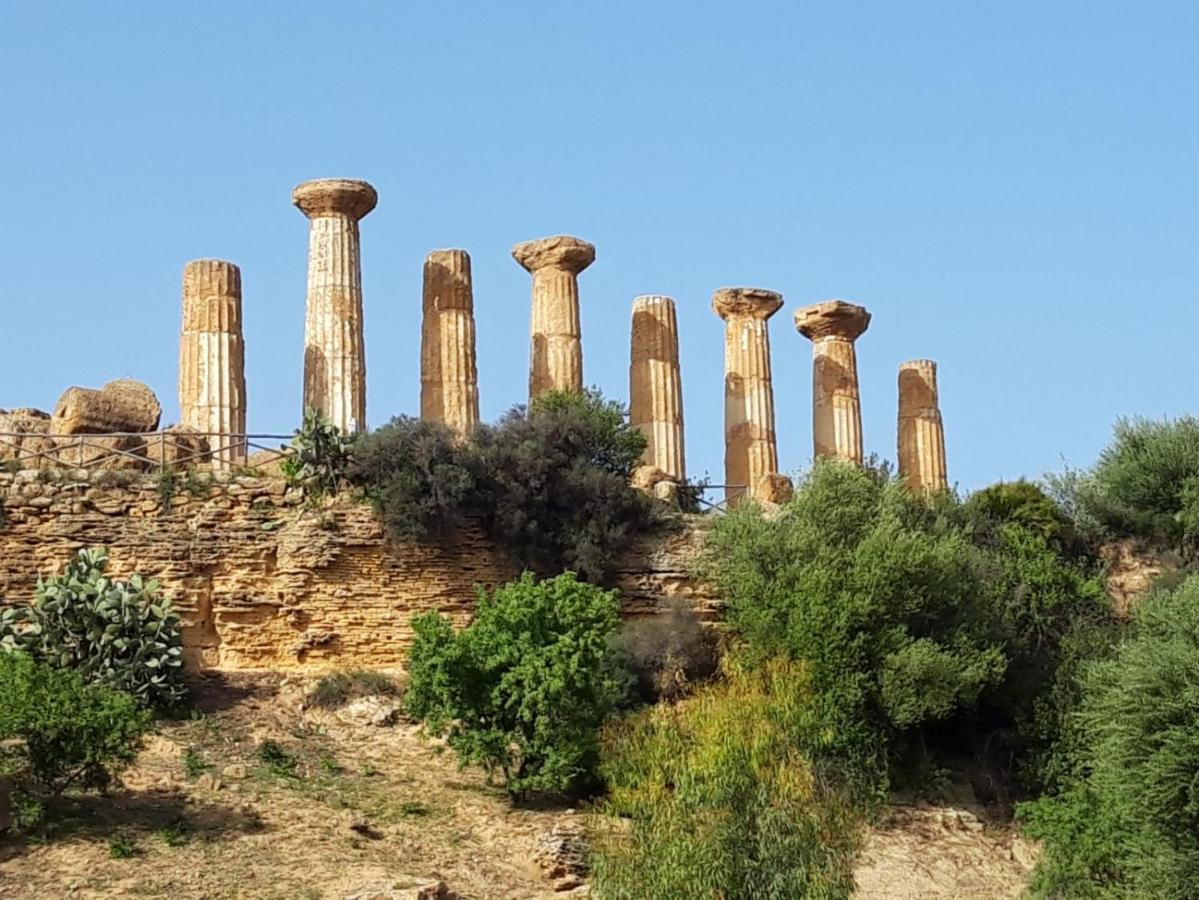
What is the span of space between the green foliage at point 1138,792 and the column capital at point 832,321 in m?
10.9

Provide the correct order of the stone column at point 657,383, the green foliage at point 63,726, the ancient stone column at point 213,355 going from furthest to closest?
the stone column at point 657,383, the ancient stone column at point 213,355, the green foliage at point 63,726

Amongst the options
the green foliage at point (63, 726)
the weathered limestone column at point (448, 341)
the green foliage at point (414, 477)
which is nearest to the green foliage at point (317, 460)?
the green foliage at point (414, 477)

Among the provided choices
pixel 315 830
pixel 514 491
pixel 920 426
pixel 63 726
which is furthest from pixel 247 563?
pixel 920 426

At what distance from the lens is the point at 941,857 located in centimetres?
2969

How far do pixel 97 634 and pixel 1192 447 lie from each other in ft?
51.6

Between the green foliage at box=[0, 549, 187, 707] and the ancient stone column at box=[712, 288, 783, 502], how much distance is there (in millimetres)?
11403

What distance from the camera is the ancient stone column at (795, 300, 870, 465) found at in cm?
4078

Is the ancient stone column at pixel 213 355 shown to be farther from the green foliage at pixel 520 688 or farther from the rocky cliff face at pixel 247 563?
the green foliage at pixel 520 688

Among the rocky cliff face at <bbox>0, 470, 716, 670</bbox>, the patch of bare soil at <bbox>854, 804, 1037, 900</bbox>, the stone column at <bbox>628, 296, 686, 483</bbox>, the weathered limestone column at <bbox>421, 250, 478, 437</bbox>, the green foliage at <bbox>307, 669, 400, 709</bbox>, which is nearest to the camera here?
the patch of bare soil at <bbox>854, 804, 1037, 900</bbox>

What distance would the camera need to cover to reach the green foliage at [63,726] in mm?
26641

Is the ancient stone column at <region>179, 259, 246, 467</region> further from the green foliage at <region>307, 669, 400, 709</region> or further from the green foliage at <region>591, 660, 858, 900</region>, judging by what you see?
the green foliage at <region>591, 660, 858, 900</region>

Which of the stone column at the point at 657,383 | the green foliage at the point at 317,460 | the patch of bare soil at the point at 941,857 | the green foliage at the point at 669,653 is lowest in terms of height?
the patch of bare soil at the point at 941,857

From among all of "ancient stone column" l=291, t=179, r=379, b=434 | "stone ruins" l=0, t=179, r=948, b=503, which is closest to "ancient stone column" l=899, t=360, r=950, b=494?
"stone ruins" l=0, t=179, r=948, b=503

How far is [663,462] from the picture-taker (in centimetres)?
3841
